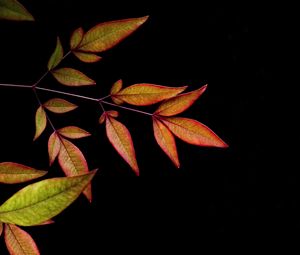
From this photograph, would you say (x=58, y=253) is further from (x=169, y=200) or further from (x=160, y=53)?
(x=160, y=53)

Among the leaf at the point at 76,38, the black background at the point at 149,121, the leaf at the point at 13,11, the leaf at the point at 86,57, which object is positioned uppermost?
the leaf at the point at 13,11

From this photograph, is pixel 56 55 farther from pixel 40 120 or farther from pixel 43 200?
pixel 43 200

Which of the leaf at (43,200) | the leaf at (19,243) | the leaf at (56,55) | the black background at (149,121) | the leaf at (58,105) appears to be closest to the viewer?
the leaf at (43,200)

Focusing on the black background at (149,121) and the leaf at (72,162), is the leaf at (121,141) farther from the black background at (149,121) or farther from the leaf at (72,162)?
the black background at (149,121)

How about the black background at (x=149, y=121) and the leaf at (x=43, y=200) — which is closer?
the leaf at (x=43, y=200)

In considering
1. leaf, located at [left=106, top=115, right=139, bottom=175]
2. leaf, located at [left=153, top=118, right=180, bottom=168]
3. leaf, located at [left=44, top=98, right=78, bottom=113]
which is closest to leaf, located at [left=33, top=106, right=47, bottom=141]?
leaf, located at [left=44, top=98, right=78, bottom=113]

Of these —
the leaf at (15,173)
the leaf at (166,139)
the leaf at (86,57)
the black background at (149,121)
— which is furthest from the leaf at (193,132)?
the black background at (149,121)
